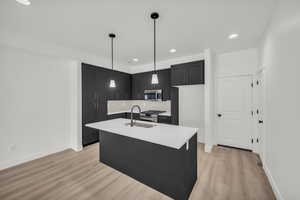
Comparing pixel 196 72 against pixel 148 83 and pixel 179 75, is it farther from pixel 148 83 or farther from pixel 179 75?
pixel 148 83

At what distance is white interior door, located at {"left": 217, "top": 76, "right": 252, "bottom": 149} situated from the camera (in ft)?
10.9

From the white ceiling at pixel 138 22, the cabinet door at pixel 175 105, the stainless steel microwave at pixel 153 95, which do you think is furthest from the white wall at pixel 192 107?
the white ceiling at pixel 138 22

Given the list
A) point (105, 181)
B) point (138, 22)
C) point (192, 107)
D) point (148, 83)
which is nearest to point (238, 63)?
point (192, 107)

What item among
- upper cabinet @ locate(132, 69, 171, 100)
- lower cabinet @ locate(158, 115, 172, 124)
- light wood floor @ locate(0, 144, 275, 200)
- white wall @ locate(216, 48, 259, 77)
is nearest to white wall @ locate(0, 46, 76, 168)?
light wood floor @ locate(0, 144, 275, 200)

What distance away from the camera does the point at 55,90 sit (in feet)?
10.8

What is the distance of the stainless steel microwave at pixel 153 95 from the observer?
4273 millimetres

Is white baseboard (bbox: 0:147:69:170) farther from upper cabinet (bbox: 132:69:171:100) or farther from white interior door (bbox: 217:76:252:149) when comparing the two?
white interior door (bbox: 217:76:252:149)

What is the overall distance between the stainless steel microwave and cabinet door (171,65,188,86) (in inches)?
26.5

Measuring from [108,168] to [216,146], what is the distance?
10.0 feet

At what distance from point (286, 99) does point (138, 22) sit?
2.41 meters

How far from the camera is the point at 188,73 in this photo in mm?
3607

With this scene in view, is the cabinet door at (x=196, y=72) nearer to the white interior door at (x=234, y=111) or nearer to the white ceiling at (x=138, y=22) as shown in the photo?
the white ceiling at (x=138, y=22)

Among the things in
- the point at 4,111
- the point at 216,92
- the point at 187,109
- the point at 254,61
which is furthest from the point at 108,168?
the point at 254,61

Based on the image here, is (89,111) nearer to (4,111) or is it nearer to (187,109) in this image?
(4,111)
